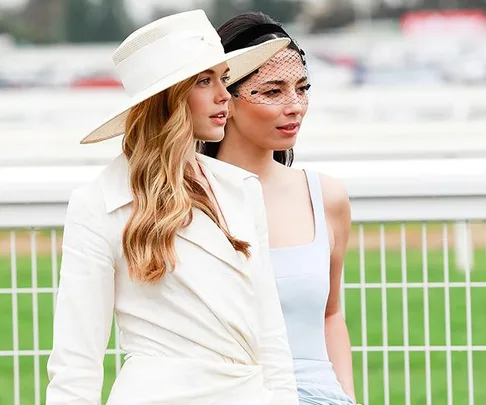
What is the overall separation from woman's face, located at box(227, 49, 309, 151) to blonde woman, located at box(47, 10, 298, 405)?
1.92 ft

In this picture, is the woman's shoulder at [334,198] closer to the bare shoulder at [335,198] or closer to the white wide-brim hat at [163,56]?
the bare shoulder at [335,198]

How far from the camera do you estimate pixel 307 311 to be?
10.4 feet

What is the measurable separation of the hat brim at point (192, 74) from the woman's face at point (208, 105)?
4cm

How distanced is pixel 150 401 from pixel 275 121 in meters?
0.94

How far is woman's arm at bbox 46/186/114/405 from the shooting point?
2.58 metres

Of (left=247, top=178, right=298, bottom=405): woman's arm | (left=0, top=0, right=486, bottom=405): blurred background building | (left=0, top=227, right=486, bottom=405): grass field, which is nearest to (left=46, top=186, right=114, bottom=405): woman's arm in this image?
(left=247, top=178, right=298, bottom=405): woman's arm

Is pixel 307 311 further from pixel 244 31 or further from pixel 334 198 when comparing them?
pixel 244 31

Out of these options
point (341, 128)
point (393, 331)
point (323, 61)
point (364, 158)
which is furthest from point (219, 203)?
point (323, 61)

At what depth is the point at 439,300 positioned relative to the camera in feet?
33.5

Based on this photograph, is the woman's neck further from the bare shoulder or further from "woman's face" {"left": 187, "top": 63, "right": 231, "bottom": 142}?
"woman's face" {"left": 187, "top": 63, "right": 231, "bottom": 142}

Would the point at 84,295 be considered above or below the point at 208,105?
below

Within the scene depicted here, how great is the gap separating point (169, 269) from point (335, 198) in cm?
90

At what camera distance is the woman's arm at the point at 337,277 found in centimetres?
336

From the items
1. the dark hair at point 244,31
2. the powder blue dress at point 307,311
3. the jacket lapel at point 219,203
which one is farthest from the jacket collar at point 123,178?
the dark hair at point 244,31
